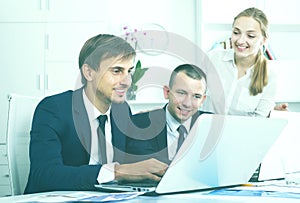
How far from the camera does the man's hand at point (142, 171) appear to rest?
1188 millimetres

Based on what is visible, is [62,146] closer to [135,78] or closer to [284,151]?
[284,151]

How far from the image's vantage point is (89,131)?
1.50m

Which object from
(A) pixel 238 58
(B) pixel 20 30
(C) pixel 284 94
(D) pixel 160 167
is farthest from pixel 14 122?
(C) pixel 284 94

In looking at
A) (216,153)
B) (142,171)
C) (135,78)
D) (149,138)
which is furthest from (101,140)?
(135,78)

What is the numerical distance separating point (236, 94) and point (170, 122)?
66 cm

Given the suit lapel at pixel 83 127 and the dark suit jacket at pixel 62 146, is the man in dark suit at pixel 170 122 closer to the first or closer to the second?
the dark suit jacket at pixel 62 146

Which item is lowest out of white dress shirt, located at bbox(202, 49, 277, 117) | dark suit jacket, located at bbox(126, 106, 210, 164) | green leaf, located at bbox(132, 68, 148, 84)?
dark suit jacket, located at bbox(126, 106, 210, 164)

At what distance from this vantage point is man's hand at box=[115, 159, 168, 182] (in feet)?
3.90

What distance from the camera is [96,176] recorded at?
4.03 ft

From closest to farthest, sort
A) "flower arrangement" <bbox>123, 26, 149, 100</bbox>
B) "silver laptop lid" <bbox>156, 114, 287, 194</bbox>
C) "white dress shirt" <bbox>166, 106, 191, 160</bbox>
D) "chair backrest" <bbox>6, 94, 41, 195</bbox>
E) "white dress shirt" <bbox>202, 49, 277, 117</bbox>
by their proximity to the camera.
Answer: "silver laptop lid" <bbox>156, 114, 287, 194</bbox> → "chair backrest" <bbox>6, 94, 41, 195</bbox> → "white dress shirt" <bbox>166, 106, 191, 160</bbox> → "white dress shirt" <bbox>202, 49, 277, 117</bbox> → "flower arrangement" <bbox>123, 26, 149, 100</bbox>

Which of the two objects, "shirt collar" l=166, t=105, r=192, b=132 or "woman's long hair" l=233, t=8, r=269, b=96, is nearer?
"shirt collar" l=166, t=105, r=192, b=132

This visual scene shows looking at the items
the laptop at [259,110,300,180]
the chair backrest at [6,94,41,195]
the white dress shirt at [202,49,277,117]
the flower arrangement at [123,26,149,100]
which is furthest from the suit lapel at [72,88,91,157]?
the flower arrangement at [123,26,149,100]

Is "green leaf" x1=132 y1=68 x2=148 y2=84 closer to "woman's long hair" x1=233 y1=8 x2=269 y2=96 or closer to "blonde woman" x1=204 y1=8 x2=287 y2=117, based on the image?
"blonde woman" x1=204 y1=8 x2=287 y2=117

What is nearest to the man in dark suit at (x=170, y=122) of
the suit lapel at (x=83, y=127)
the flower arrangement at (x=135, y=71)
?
the suit lapel at (x=83, y=127)
